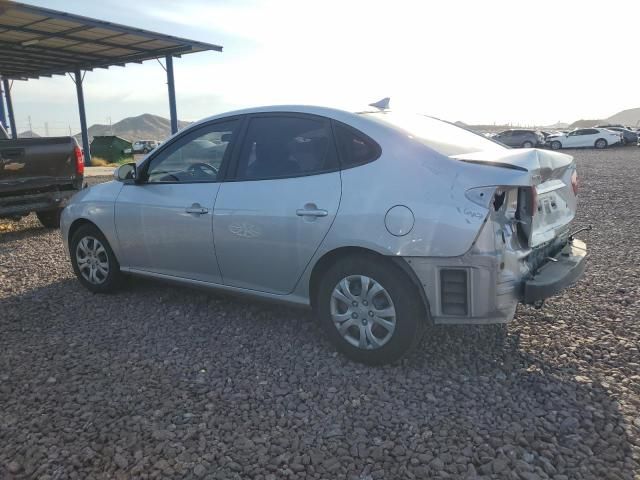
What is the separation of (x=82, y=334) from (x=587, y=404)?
366cm

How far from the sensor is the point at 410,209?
3189mm

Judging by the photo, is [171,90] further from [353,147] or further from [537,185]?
[537,185]

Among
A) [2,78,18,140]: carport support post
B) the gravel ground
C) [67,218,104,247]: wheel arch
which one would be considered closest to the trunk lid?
the gravel ground

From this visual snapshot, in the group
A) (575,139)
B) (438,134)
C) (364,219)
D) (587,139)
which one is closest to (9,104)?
(438,134)

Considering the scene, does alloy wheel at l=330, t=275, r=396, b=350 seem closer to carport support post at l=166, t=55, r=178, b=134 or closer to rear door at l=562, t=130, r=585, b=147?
carport support post at l=166, t=55, r=178, b=134

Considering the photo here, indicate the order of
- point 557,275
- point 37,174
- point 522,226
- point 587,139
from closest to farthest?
point 522,226 → point 557,275 → point 37,174 → point 587,139

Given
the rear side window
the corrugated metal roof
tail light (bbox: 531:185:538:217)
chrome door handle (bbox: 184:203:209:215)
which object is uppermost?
the corrugated metal roof

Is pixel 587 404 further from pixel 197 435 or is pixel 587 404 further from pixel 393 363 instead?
pixel 197 435

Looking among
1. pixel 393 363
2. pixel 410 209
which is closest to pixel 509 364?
pixel 393 363

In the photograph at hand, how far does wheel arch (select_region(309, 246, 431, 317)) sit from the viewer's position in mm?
3262

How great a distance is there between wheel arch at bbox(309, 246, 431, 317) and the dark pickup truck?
5648 mm

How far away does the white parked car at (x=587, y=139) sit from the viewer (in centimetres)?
3412

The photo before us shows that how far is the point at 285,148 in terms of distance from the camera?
3.89m

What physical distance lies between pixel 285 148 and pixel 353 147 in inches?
23.3
